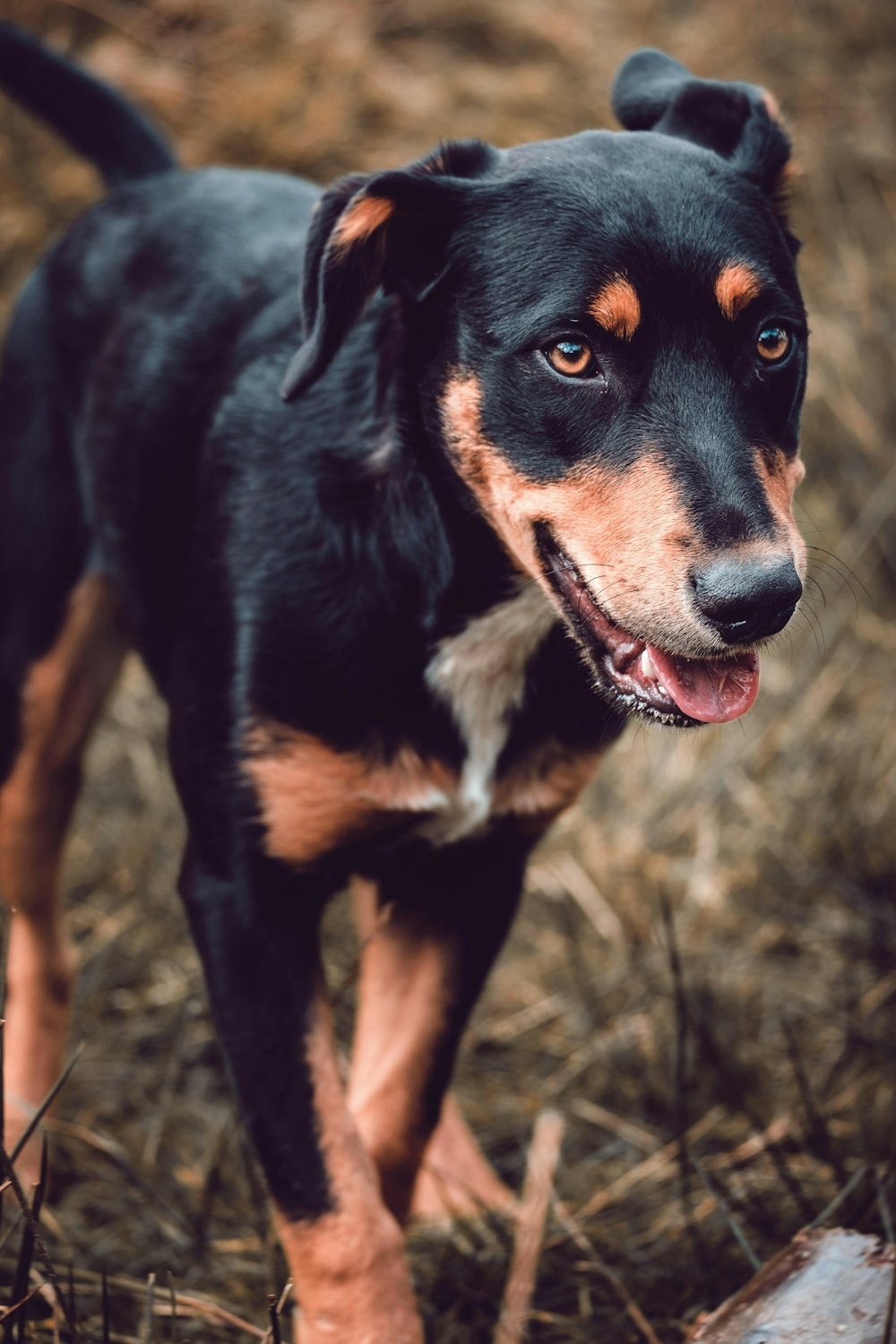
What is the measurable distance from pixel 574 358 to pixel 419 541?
0.47 m

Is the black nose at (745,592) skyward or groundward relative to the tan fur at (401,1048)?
skyward

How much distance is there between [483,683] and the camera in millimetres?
2850

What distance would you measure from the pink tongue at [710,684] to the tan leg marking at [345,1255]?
961 mm

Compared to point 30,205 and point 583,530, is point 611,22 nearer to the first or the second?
point 30,205

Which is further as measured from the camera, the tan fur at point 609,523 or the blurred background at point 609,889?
the blurred background at point 609,889

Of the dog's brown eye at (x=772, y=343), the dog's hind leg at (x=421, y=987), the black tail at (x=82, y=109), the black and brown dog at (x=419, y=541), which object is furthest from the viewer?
the black tail at (x=82, y=109)

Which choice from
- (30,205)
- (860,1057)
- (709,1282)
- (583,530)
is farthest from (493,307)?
(30,205)

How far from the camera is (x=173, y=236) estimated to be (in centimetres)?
360

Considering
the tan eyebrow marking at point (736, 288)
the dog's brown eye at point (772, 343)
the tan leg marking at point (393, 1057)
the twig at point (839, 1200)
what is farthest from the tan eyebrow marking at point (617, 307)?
the twig at point (839, 1200)

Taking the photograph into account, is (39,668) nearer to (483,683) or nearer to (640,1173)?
(483,683)

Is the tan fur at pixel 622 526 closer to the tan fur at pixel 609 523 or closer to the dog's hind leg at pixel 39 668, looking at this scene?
the tan fur at pixel 609 523

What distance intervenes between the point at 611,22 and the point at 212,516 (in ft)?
18.3

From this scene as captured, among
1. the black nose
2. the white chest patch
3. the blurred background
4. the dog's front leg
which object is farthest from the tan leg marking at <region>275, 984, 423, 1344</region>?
the black nose

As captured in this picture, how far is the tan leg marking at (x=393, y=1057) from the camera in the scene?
304 centimetres
